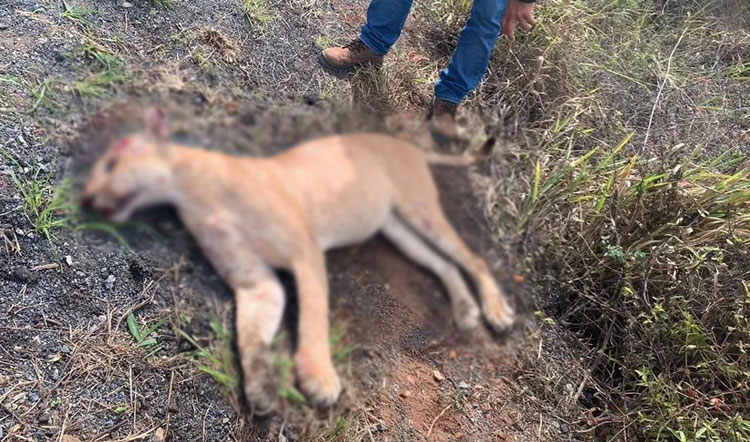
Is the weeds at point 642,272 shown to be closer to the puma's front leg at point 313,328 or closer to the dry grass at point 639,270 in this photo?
the dry grass at point 639,270

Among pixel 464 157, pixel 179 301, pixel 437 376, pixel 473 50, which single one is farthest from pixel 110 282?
pixel 473 50

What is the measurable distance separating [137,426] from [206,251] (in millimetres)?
1393

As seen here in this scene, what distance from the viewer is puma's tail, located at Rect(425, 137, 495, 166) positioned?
1.06 metres

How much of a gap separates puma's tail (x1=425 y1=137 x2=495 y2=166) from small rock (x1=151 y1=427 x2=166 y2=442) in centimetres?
148

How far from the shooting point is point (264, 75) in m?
2.69

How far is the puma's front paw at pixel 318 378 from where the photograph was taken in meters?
0.87

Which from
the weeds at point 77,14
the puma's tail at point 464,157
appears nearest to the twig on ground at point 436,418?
the puma's tail at point 464,157

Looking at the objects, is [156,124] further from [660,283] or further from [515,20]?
[660,283]

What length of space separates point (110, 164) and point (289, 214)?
26 cm

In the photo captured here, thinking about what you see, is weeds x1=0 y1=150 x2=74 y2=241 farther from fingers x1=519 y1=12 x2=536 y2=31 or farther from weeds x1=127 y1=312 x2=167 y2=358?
fingers x1=519 y1=12 x2=536 y2=31

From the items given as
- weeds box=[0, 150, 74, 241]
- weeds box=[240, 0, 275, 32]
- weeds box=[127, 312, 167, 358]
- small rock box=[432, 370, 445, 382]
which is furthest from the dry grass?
weeds box=[0, 150, 74, 241]

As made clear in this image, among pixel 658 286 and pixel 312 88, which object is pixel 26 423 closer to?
pixel 312 88

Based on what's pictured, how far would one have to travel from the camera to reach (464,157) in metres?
1.13

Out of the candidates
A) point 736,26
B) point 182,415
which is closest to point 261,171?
point 182,415
